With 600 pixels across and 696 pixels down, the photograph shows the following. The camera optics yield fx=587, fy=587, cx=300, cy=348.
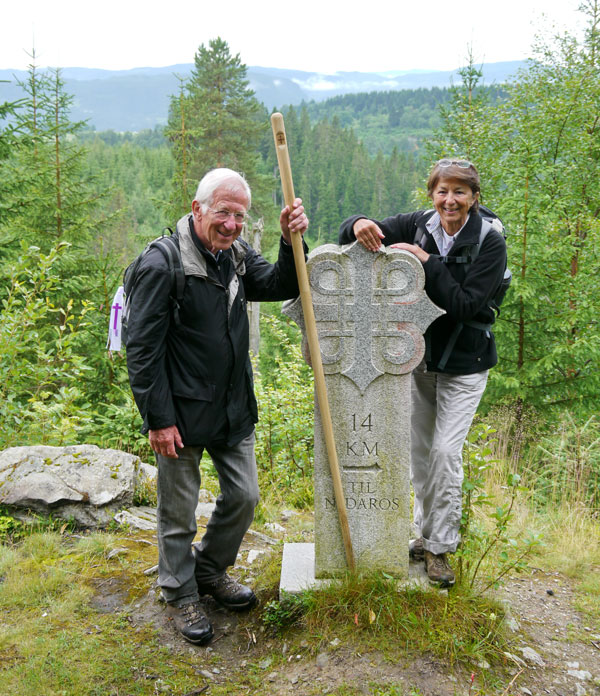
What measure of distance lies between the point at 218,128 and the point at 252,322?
8964 mm

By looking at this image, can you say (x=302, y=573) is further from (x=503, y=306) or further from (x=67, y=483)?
(x=503, y=306)

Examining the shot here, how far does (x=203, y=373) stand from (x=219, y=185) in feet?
3.10

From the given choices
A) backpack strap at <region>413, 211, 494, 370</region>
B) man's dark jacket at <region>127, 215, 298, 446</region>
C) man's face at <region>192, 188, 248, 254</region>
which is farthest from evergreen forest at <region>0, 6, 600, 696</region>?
man's face at <region>192, 188, 248, 254</region>

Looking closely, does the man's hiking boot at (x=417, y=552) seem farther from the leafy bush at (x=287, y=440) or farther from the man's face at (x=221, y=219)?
the man's face at (x=221, y=219)

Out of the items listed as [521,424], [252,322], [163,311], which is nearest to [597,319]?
[521,424]

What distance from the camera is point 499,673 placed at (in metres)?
2.92

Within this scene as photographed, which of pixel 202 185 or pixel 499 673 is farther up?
pixel 202 185

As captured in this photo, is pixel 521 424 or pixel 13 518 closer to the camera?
pixel 13 518

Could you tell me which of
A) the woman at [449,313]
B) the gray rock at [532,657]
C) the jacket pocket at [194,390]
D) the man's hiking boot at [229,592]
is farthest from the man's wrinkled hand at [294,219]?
the gray rock at [532,657]

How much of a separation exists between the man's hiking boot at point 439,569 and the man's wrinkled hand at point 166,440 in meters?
1.54

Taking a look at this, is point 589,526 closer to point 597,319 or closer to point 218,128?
point 597,319

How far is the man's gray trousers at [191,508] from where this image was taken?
3.16 metres

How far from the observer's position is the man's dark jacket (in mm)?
2855

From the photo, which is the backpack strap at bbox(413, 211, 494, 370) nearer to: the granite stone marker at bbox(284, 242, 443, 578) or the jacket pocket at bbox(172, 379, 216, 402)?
the granite stone marker at bbox(284, 242, 443, 578)
